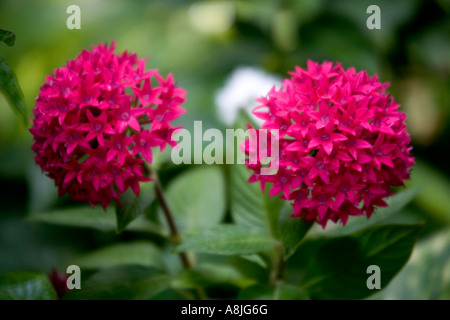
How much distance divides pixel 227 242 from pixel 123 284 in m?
0.26

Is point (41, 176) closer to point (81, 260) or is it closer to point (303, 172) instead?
point (81, 260)

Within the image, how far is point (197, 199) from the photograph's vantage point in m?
1.24

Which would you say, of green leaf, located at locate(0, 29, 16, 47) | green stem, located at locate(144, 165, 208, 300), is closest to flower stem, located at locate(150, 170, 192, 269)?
green stem, located at locate(144, 165, 208, 300)

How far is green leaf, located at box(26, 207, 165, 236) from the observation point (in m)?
1.07

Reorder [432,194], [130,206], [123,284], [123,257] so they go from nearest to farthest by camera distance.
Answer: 1. [130,206]
2. [123,284]
3. [123,257]
4. [432,194]

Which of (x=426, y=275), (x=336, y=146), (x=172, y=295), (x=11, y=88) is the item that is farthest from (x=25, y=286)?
(x=426, y=275)

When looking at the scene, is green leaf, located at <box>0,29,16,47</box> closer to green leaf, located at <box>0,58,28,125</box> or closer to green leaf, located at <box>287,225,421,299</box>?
green leaf, located at <box>0,58,28,125</box>

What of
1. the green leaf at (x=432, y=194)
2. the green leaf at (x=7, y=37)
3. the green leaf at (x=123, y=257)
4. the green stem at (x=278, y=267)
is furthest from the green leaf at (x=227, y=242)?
the green leaf at (x=432, y=194)

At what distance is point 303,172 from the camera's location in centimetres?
79

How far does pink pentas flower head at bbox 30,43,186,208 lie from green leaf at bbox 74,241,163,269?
0.36 m

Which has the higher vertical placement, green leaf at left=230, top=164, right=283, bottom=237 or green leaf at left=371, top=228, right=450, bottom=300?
green leaf at left=230, top=164, right=283, bottom=237

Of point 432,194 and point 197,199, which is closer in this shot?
point 197,199

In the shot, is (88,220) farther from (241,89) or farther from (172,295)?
(241,89)

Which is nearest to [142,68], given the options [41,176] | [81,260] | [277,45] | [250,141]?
[250,141]
